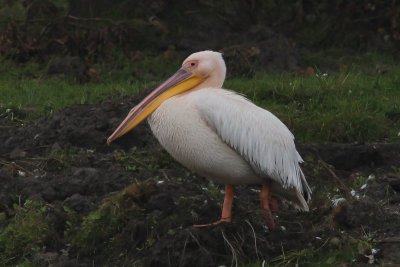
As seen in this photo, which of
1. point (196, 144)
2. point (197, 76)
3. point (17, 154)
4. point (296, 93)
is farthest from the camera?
point (296, 93)

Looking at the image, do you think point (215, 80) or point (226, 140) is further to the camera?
point (215, 80)

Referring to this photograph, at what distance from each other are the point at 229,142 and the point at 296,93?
393 centimetres

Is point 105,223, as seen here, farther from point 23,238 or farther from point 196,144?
point 196,144

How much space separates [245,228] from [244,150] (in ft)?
1.49

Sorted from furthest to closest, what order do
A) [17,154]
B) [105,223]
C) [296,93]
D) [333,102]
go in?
[296,93] < [333,102] < [17,154] < [105,223]

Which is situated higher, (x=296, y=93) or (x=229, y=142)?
(x=229, y=142)

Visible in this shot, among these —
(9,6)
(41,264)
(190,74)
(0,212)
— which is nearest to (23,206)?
(0,212)

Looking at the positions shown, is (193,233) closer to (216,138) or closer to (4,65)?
(216,138)

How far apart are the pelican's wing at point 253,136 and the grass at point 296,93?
2.77 meters

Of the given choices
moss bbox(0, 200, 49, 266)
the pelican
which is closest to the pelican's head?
the pelican

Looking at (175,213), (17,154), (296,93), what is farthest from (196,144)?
(296,93)

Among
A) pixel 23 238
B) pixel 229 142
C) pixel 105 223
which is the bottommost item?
pixel 23 238

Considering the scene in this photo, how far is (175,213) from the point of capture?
7020mm

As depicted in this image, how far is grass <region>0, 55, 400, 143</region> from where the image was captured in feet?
32.3
